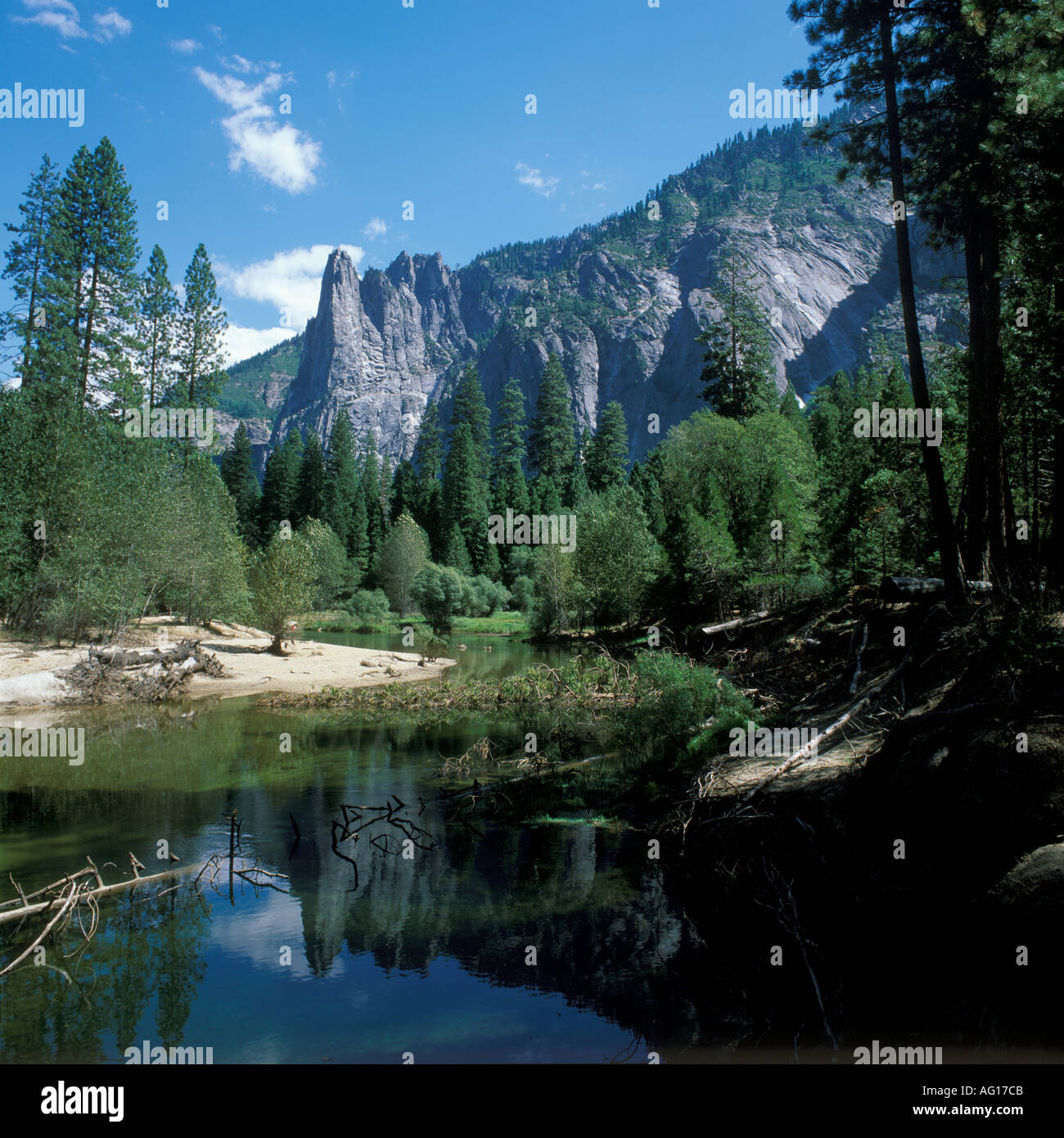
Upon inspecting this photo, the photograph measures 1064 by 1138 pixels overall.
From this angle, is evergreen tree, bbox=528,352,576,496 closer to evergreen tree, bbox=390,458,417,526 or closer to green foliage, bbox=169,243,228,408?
evergreen tree, bbox=390,458,417,526

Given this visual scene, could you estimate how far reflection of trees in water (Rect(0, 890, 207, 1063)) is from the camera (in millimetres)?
6496

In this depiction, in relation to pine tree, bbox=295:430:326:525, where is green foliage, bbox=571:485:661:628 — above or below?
below

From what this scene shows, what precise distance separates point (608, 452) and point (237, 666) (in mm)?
57139

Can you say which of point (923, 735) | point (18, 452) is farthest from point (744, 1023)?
point (18, 452)

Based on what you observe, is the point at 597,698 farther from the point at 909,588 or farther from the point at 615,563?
the point at 615,563

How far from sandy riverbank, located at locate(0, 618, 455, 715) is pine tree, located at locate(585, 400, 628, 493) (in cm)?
4674

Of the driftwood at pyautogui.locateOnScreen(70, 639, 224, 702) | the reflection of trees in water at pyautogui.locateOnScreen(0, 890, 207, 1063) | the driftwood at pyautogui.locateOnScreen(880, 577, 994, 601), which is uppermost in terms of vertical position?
the driftwood at pyautogui.locateOnScreen(880, 577, 994, 601)

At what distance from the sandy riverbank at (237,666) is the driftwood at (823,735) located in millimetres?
18501

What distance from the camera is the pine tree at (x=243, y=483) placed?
231 feet

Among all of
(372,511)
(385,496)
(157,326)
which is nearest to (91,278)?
(157,326)

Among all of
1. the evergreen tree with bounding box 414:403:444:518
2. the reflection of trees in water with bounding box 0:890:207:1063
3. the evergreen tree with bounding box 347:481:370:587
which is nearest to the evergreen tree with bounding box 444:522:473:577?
the evergreen tree with bounding box 347:481:370:587

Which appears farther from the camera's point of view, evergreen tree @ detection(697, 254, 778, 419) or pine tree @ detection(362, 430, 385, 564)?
pine tree @ detection(362, 430, 385, 564)

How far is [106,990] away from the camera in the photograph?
727 centimetres
